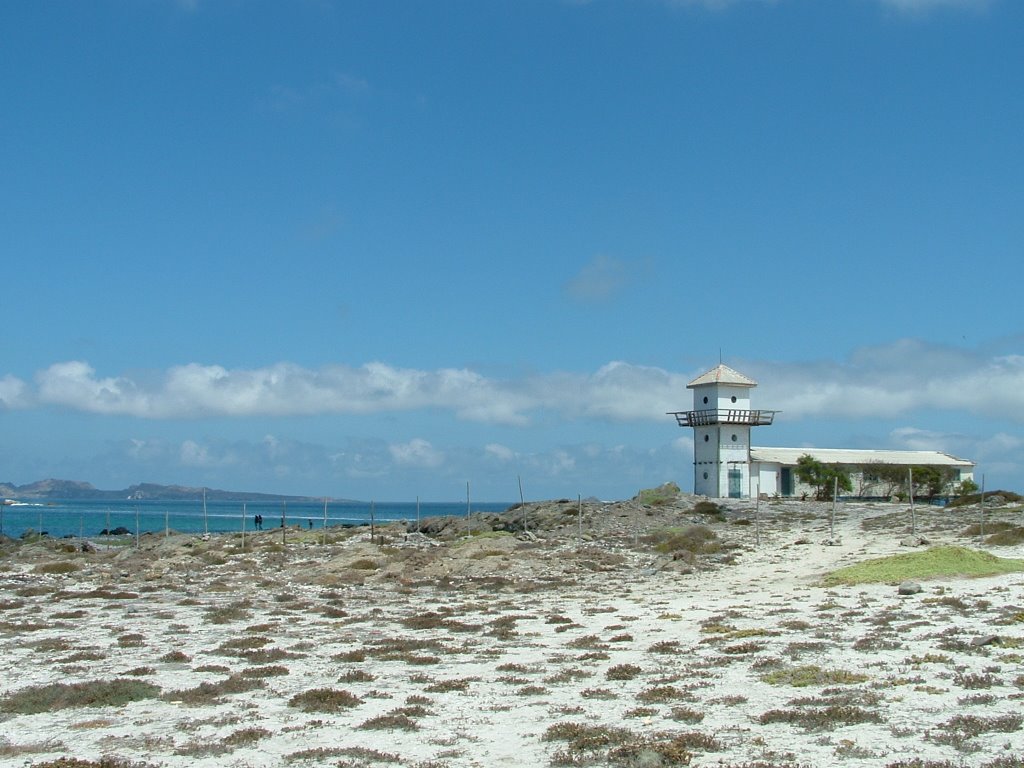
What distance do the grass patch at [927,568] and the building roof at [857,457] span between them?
164 feet

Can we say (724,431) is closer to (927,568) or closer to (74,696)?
(927,568)

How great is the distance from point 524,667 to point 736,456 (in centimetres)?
6577

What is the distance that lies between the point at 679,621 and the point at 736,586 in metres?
9.70

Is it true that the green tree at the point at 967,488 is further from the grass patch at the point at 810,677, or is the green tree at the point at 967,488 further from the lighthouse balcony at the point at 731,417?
the grass patch at the point at 810,677

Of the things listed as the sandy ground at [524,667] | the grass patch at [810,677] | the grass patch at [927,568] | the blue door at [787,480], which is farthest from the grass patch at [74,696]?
the blue door at [787,480]

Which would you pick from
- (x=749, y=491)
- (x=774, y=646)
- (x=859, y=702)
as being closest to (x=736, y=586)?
(x=774, y=646)

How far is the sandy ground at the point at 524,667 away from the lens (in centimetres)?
1359

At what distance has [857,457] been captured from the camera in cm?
9081

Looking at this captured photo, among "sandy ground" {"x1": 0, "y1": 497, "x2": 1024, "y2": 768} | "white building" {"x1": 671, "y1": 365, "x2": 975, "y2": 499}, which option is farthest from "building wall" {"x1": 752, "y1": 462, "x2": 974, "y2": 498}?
"sandy ground" {"x1": 0, "y1": 497, "x2": 1024, "y2": 768}

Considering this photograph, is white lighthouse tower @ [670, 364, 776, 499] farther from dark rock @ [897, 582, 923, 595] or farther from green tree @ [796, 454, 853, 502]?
dark rock @ [897, 582, 923, 595]

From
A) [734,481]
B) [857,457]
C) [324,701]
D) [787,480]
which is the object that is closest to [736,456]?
[734,481]

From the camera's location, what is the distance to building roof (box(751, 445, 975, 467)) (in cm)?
8694

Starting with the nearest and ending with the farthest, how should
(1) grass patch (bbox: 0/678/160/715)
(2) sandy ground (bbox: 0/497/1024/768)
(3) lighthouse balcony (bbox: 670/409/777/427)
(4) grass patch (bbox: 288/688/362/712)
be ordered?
(2) sandy ground (bbox: 0/497/1024/768) < (4) grass patch (bbox: 288/688/362/712) < (1) grass patch (bbox: 0/678/160/715) < (3) lighthouse balcony (bbox: 670/409/777/427)

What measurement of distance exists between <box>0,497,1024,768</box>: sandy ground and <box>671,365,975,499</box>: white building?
3931cm
